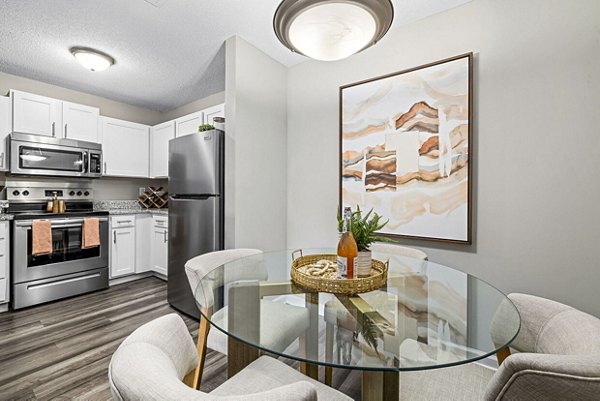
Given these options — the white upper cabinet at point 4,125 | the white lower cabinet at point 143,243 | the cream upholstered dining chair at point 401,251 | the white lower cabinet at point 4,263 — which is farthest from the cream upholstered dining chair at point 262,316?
the white upper cabinet at point 4,125

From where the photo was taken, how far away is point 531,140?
5.70 feet

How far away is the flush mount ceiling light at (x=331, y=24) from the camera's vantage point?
1.18 metres

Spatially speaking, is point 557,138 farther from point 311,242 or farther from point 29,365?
point 29,365

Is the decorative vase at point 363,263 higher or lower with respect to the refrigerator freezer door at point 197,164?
lower

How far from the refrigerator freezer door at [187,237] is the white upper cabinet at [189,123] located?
44.5 inches

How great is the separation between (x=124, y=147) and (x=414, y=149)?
376 centimetres

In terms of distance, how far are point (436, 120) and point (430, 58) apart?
0.50m

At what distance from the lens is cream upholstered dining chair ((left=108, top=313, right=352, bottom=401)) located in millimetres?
491

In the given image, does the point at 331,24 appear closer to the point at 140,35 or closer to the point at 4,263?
the point at 140,35

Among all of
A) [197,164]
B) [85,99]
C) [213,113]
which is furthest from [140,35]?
[85,99]

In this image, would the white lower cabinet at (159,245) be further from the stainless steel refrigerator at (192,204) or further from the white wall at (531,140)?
the white wall at (531,140)

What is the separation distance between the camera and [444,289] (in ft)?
4.39

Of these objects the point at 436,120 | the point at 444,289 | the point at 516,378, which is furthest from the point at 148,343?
the point at 436,120

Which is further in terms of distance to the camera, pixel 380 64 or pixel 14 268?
pixel 14 268
